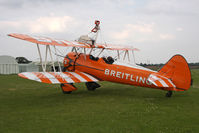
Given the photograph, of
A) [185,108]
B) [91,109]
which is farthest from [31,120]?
[185,108]

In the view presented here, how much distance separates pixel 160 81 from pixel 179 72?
0.77 meters

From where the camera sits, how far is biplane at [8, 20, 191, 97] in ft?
25.3

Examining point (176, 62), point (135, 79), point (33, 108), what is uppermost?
point (176, 62)

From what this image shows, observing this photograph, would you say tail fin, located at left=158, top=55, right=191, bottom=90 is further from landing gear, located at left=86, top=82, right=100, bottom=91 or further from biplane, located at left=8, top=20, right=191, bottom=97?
landing gear, located at left=86, top=82, right=100, bottom=91

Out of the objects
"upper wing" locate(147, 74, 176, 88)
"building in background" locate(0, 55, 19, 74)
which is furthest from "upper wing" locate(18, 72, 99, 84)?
"building in background" locate(0, 55, 19, 74)

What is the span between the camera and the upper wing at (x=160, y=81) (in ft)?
24.7

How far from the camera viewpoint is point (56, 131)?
4.50 meters

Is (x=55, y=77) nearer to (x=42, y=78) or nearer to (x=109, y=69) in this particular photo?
(x=42, y=78)

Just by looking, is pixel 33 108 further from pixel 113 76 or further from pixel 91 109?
pixel 113 76

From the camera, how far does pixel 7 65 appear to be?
32.8 metres

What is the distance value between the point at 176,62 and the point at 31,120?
211 inches

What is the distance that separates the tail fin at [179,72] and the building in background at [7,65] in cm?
2958

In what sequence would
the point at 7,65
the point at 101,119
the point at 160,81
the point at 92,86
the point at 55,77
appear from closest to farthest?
1. the point at 101,119
2. the point at 160,81
3. the point at 55,77
4. the point at 92,86
5. the point at 7,65

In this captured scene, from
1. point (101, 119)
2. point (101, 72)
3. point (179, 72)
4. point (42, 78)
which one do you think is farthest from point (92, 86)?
point (101, 119)
